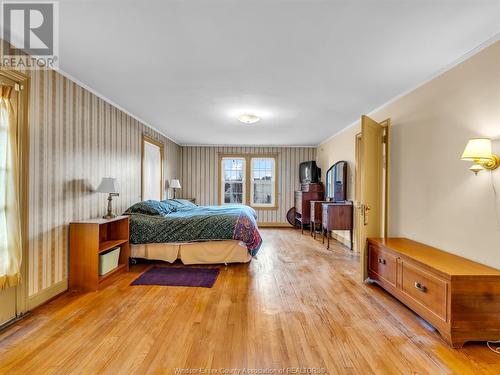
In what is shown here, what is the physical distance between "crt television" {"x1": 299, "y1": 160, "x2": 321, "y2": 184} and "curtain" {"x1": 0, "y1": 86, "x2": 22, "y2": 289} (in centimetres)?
588

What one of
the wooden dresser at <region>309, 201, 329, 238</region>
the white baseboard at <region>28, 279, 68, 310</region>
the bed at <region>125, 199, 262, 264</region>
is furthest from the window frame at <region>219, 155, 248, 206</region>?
the white baseboard at <region>28, 279, 68, 310</region>

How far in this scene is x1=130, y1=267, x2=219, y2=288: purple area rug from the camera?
3238 millimetres

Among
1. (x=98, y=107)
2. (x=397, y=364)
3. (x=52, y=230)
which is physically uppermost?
(x=98, y=107)

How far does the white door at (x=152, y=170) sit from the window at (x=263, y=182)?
274 centimetres

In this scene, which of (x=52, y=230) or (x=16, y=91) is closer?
(x=16, y=91)

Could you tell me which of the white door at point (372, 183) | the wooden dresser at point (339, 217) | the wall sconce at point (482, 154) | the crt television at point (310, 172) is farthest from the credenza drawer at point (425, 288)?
the crt television at point (310, 172)

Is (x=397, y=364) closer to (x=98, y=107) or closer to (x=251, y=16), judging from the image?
(x=251, y=16)

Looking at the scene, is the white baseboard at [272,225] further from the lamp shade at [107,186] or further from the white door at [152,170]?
the lamp shade at [107,186]

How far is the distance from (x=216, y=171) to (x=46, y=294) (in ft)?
17.8

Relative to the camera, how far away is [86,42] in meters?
2.24

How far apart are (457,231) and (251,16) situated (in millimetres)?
2658

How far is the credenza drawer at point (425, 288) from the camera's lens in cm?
206

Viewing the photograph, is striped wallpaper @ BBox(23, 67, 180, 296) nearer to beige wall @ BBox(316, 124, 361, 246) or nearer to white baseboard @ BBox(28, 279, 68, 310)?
white baseboard @ BBox(28, 279, 68, 310)

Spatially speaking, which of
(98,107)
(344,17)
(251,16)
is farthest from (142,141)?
(344,17)
